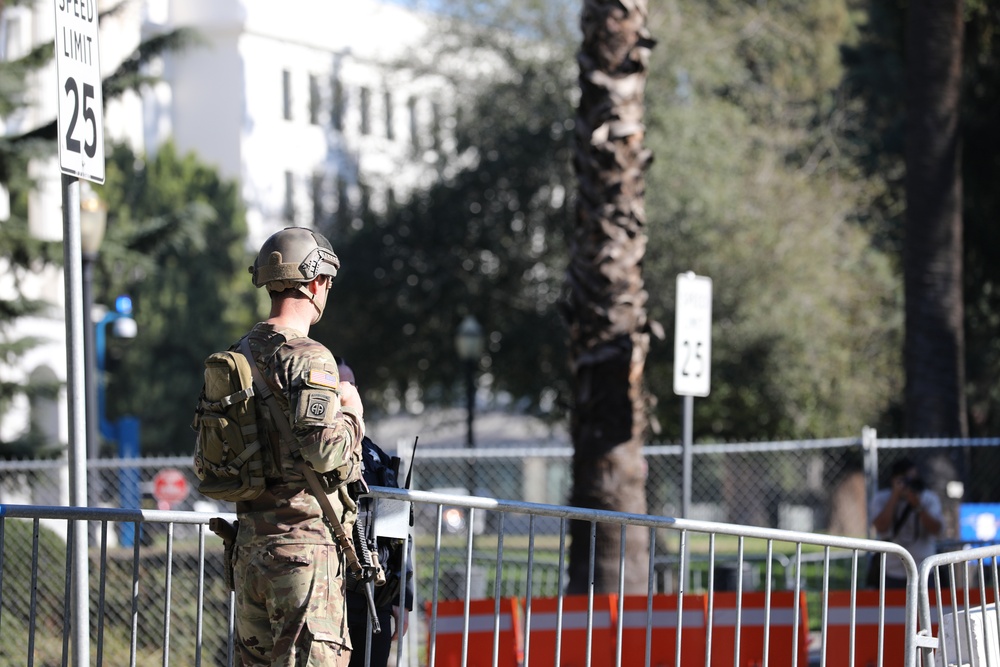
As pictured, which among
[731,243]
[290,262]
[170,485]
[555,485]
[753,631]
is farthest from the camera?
Result: [555,485]

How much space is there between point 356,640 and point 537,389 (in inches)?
907

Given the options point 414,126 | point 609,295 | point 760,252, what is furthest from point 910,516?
point 414,126

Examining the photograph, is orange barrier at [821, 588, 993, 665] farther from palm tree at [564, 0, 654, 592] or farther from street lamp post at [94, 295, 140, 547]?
street lamp post at [94, 295, 140, 547]

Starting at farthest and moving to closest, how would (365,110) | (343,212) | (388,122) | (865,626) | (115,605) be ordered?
(365,110)
(388,122)
(343,212)
(115,605)
(865,626)

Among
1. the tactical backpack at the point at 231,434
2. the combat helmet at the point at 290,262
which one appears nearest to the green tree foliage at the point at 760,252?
the combat helmet at the point at 290,262

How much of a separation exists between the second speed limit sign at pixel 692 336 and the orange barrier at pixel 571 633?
2.02m

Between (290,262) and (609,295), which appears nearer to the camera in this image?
(290,262)

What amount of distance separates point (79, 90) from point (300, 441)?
161 cm

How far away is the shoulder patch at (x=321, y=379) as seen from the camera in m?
4.19

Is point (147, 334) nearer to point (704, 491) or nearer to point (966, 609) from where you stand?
point (704, 491)

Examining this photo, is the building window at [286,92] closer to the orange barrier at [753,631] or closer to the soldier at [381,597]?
the orange barrier at [753,631]

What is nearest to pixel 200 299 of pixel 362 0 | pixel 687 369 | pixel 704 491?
pixel 362 0

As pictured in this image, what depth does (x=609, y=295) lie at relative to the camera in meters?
9.02

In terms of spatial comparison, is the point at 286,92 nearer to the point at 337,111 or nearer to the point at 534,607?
the point at 337,111
